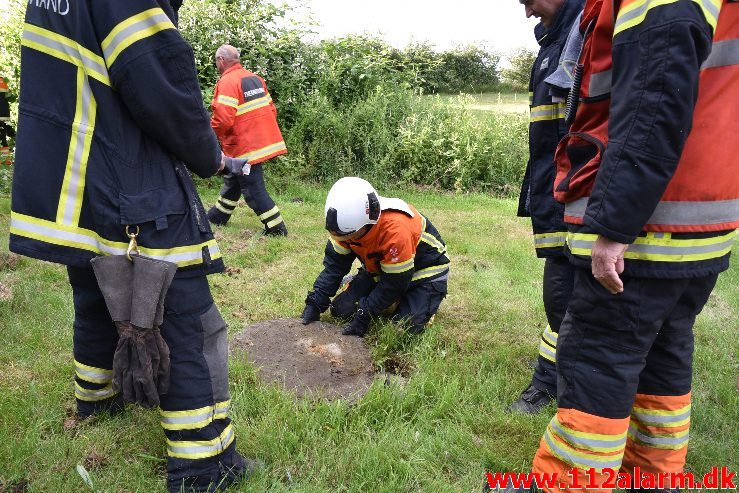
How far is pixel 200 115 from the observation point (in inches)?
81.4

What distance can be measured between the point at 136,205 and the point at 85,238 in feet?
0.79

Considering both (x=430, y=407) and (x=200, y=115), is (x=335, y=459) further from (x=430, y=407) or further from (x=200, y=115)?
(x=200, y=115)

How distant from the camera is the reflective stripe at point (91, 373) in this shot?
2.52m

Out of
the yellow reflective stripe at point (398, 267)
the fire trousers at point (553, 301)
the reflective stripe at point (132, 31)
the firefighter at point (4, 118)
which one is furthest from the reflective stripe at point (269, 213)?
the reflective stripe at point (132, 31)

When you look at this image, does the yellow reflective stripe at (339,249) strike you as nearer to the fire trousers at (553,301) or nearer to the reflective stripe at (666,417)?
the fire trousers at (553,301)

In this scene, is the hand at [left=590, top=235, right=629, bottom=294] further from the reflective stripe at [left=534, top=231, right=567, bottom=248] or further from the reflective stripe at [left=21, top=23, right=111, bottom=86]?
the reflective stripe at [left=21, top=23, right=111, bottom=86]

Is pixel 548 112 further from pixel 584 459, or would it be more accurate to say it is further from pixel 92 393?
pixel 92 393

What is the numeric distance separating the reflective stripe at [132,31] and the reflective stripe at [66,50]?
66 mm

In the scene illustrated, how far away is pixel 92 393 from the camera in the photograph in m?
2.65

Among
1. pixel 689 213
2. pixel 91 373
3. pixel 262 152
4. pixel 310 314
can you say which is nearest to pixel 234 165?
pixel 91 373

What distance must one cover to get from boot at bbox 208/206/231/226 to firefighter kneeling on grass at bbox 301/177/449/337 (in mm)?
3049

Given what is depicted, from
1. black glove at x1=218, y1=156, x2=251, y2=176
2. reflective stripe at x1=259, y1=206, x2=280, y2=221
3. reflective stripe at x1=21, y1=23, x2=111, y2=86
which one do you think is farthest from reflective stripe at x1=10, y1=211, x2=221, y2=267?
reflective stripe at x1=259, y1=206, x2=280, y2=221

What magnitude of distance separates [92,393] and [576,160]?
237cm

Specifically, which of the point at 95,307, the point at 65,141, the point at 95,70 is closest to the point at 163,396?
the point at 95,307
